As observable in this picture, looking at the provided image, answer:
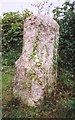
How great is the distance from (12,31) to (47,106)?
12.7 feet

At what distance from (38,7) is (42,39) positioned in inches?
98.5

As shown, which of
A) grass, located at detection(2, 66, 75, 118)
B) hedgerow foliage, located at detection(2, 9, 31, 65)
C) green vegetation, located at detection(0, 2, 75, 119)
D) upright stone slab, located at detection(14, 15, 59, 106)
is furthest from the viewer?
hedgerow foliage, located at detection(2, 9, 31, 65)

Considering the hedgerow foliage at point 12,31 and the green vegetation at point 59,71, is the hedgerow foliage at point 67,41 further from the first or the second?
the hedgerow foliage at point 12,31

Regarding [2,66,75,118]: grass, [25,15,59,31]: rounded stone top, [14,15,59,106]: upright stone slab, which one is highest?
[25,15,59,31]: rounded stone top

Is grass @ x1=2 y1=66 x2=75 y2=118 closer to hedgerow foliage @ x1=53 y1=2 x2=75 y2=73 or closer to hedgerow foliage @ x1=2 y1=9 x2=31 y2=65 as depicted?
hedgerow foliage @ x1=53 y1=2 x2=75 y2=73

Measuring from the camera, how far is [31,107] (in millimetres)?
5055

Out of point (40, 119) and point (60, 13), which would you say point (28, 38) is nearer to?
point (40, 119)

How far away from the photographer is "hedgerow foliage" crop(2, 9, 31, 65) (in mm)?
8438

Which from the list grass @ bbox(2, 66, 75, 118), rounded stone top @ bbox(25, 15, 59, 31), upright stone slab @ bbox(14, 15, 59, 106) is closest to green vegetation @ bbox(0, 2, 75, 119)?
grass @ bbox(2, 66, 75, 118)

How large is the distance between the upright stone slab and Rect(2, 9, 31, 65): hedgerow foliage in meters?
2.92

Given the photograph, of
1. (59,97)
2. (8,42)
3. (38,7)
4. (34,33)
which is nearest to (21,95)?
(59,97)

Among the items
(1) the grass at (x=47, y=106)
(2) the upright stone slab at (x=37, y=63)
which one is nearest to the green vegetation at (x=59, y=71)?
(1) the grass at (x=47, y=106)

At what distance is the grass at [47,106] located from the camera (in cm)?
472

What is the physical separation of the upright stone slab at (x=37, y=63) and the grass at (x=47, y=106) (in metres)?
0.12
